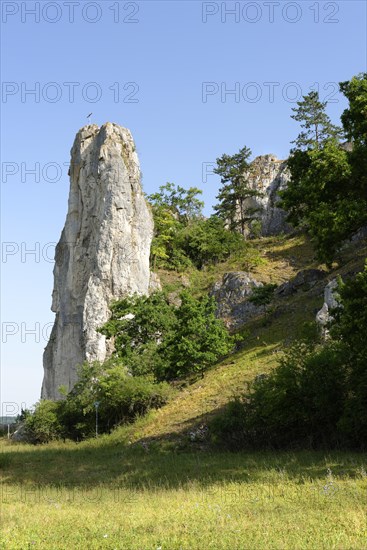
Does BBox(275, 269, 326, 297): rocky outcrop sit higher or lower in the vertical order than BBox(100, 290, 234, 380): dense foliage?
higher

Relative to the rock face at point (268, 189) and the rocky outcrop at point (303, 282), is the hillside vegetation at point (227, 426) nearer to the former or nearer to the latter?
the rocky outcrop at point (303, 282)

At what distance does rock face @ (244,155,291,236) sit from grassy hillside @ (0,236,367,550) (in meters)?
39.8

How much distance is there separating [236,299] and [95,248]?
47.7 feet

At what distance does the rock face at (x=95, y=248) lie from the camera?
5225 centimetres

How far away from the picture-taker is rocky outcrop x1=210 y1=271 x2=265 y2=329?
47.1m

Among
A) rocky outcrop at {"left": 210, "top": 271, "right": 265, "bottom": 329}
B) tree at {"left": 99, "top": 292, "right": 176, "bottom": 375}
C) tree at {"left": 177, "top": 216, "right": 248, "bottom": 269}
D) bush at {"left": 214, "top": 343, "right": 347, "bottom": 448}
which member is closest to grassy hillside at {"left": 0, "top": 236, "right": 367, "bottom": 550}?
bush at {"left": 214, "top": 343, "right": 347, "bottom": 448}

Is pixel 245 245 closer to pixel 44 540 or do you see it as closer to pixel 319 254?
pixel 319 254

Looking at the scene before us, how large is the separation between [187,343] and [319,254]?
17325 millimetres

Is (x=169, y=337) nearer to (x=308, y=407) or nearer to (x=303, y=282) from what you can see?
(x=303, y=282)

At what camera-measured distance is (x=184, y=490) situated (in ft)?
48.4

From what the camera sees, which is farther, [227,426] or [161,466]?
[227,426]

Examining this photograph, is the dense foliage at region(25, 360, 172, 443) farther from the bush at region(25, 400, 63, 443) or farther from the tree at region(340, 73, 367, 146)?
the tree at region(340, 73, 367, 146)

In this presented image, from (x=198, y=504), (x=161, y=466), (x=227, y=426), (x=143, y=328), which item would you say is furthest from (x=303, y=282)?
(x=198, y=504)

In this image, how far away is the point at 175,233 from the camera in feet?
213
